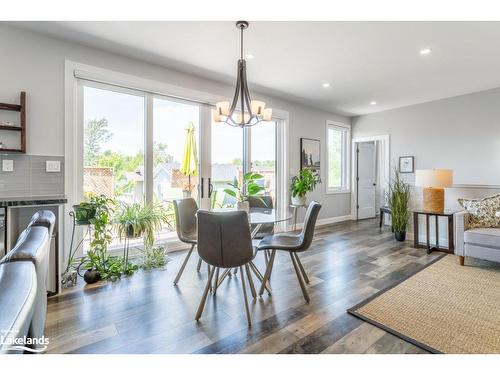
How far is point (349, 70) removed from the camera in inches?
147

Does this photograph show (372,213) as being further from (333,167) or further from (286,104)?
(286,104)

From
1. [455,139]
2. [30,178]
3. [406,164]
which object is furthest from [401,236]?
[30,178]

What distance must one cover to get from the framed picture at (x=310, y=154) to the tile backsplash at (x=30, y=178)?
411cm

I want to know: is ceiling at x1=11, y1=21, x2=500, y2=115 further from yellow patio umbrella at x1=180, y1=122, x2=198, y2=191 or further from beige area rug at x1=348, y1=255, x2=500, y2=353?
beige area rug at x1=348, y1=255, x2=500, y2=353

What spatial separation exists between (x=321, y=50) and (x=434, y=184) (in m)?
2.46

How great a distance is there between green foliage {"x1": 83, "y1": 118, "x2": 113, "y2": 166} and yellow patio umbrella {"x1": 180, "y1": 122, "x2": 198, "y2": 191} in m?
1.00

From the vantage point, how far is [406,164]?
18.4 ft

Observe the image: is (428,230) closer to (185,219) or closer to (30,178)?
(185,219)

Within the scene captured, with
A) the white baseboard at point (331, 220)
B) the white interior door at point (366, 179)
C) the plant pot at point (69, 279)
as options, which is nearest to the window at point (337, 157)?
the white interior door at point (366, 179)

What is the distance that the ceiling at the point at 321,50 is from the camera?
2641 millimetres

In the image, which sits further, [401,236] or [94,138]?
[401,236]

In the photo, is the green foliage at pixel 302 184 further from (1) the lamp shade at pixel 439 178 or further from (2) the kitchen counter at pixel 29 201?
(2) the kitchen counter at pixel 29 201

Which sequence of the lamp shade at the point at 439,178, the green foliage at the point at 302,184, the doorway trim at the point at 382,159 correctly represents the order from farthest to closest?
the doorway trim at the point at 382,159, the green foliage at the point at 302,184, the lamp shade at the point at 439,178
